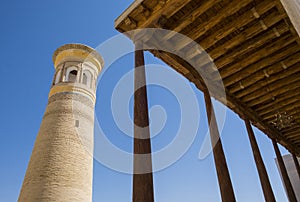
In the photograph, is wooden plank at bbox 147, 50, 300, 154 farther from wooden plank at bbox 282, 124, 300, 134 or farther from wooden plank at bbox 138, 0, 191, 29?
wooden plank at bbox 138, 0, 191, 29

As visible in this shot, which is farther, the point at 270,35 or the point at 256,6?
the point at 270,35

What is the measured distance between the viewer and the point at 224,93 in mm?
6129

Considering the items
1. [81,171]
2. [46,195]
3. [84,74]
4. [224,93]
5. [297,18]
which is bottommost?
[297,18]

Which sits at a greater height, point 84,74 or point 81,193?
point 84,74

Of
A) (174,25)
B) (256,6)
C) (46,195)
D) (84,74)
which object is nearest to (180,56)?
(174,25)

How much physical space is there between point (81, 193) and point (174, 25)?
12.7 meters

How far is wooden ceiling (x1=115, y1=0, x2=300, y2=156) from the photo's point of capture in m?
3.99

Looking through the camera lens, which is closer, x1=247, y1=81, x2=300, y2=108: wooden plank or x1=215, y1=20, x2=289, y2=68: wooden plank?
x1=215, y1=20, x2=289, y2=68: wooden plank

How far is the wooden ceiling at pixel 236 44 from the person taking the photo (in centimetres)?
399

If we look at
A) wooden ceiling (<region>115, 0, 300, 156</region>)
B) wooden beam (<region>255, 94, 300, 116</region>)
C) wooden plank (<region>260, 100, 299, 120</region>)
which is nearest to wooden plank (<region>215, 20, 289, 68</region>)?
wooden ceiling (<region>115, 0, 300, 156</region>)

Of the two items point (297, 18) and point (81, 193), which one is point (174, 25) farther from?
point (81, 193)

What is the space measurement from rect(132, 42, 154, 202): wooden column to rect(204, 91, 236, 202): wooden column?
206 centimetres

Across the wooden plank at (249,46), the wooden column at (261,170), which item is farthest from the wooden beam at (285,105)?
the wooden plank at (249,46)

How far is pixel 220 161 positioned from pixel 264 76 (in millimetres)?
2720
